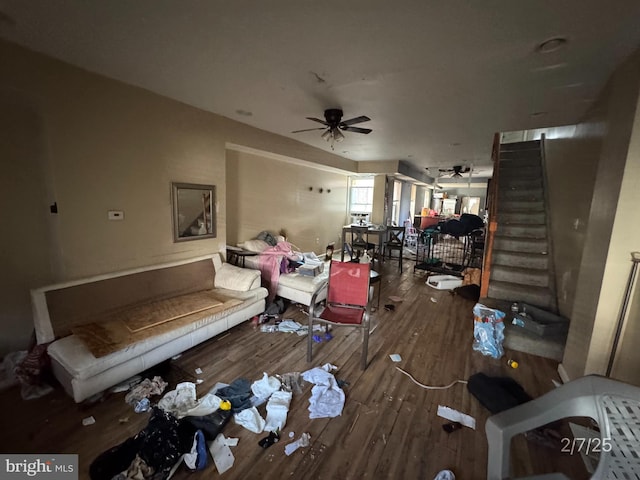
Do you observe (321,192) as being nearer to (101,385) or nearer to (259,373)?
(259,373)

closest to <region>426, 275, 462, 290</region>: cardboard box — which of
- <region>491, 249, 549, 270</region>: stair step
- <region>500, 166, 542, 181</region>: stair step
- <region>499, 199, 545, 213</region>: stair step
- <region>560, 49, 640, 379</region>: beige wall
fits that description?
<region>491, 249, 549, 270</region>: stair step

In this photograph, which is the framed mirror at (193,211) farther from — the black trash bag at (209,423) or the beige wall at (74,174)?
the black trash bag at (209,423)

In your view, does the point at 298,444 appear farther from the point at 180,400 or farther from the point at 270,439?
the point at 180,400

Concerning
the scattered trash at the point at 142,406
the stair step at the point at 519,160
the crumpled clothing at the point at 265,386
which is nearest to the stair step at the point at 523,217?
the stair step at the point at 519,160

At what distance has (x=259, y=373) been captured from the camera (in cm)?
232

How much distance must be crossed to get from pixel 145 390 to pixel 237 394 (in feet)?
2.34

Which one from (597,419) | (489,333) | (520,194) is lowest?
(489,333)

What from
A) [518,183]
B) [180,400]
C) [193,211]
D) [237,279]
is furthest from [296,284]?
[518,183]

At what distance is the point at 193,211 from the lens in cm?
328

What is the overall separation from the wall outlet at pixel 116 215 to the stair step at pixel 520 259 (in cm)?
469

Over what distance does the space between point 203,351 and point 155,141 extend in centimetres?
229

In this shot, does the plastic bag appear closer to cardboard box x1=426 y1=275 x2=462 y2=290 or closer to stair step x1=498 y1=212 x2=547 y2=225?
cardboard box x1=426 y1=275 x2=462 y2=290

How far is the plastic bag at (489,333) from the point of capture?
271 centimetres

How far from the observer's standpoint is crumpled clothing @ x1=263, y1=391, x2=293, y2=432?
1.78 metres
